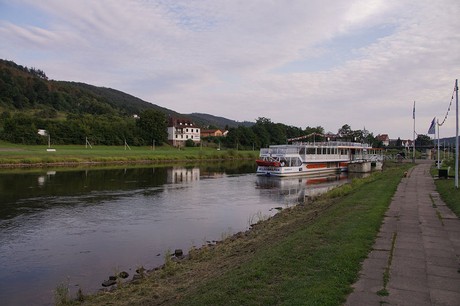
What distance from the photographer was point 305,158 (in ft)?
209

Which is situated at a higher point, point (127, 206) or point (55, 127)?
point (55, 127)

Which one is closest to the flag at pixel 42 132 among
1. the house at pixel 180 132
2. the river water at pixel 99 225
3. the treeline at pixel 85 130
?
the treeline at pixel 85 130

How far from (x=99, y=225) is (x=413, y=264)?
57.0 feet

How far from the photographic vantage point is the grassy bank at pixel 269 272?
837cm

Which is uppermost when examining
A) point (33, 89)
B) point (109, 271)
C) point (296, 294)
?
point (33, 89)

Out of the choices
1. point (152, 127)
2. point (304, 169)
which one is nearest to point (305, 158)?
point (304, 169)

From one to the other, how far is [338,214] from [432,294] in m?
10.4

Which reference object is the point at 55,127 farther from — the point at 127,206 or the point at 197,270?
the point at 197,270

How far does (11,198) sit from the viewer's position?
31297 millimetres

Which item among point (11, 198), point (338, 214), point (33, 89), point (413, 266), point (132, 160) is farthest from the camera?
point (33, 89)

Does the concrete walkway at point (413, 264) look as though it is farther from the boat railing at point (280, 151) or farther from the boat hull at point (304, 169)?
the boat railing at point (280, 151)

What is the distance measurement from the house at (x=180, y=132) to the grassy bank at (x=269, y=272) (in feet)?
395

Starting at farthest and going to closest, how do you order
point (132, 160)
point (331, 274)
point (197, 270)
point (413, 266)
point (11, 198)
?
point (132, 160)
point (11, 198)
point (197, 270)
point (413, 266)
point (331, 274)

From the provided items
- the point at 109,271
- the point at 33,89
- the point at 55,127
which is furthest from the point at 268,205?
the point at 33,89
